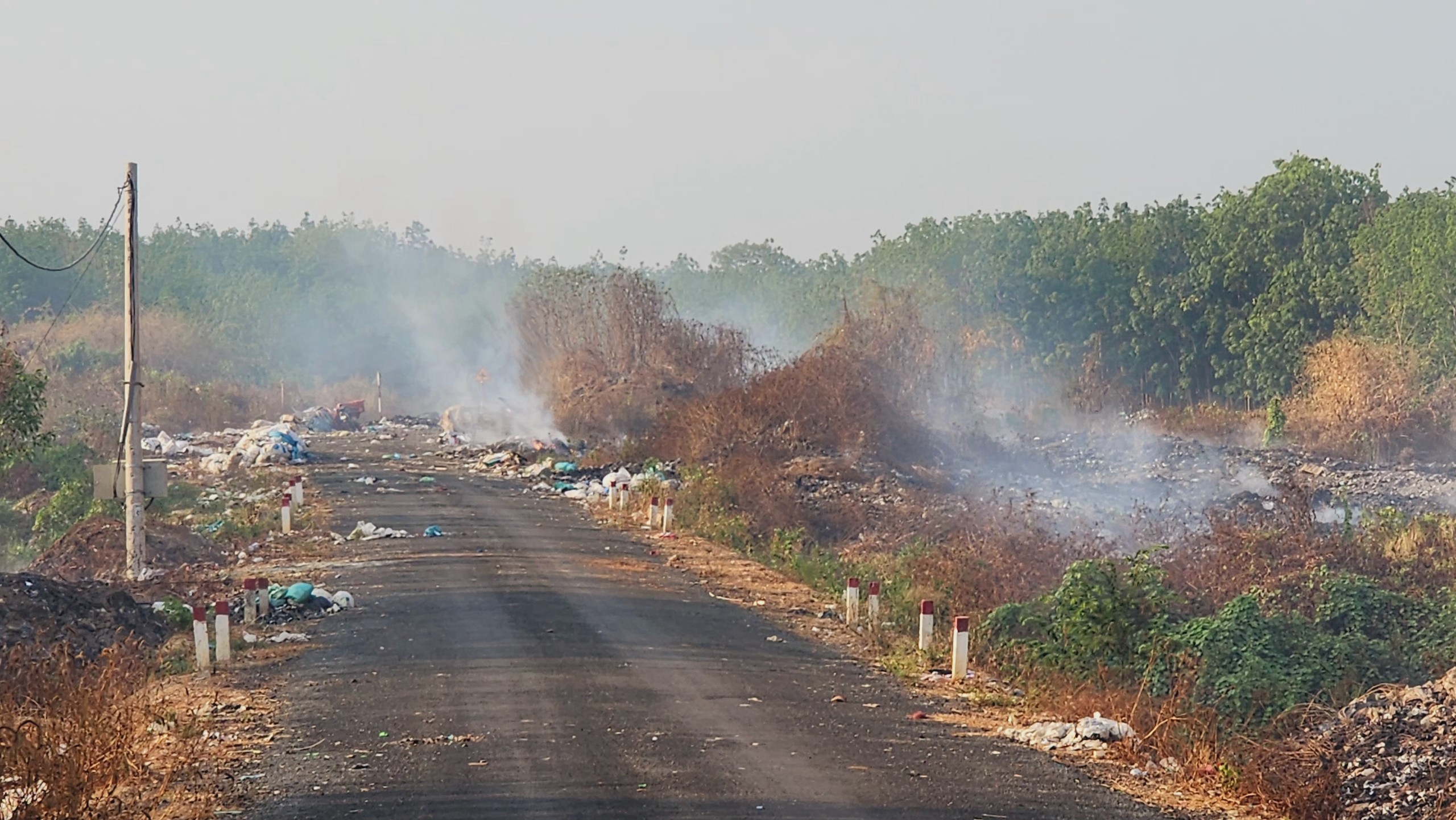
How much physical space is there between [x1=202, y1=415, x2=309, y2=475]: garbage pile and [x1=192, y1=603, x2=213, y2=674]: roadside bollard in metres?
23.1

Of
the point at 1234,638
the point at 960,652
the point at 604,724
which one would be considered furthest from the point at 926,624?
the point at 604,724

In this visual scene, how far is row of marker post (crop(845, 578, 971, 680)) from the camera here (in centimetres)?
1411

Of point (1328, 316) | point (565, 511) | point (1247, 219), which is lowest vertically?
point (565, 511)

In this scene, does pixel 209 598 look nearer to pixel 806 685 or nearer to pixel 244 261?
pixel 806 685

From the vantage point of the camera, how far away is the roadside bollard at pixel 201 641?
14.3m

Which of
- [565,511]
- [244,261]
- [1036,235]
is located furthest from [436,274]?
[565,511]

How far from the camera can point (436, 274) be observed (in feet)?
395

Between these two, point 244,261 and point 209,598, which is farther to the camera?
point 244,261

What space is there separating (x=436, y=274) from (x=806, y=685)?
361 feet

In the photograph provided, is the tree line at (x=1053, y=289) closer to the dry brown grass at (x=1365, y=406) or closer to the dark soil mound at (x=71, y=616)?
the dry brown grass at (x=1365, y=406)

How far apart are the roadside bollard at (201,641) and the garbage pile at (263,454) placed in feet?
75.9

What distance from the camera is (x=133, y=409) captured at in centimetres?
1978

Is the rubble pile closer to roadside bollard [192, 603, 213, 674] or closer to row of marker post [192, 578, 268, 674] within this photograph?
row of marker post [192, 578, 268, 674]

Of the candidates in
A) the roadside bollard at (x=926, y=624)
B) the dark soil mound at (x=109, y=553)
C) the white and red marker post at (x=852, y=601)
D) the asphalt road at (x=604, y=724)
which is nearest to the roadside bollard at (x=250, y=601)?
the asphalt road at (x=604, y=724)
